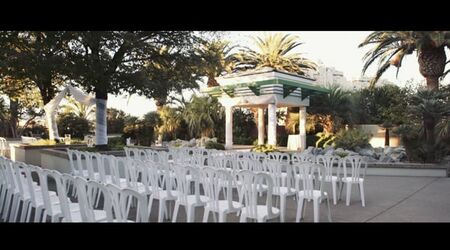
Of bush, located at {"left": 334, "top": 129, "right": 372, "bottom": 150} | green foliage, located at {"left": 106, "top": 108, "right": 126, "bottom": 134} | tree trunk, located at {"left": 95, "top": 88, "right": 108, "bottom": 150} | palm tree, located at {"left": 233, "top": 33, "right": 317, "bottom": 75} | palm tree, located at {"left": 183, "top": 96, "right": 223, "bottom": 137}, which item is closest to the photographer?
tree trunk, located at {"left": 95, "top": 88, "right": 108, "bottom": 150}

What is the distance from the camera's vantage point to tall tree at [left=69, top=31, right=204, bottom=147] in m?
10.0

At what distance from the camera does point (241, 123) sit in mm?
24375

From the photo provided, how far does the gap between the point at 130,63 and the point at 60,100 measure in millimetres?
4200

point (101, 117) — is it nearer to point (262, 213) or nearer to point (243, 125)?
point (262, 213)

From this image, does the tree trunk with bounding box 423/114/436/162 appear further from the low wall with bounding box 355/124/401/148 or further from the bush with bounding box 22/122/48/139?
the bush with bounding box 22/122/48/139

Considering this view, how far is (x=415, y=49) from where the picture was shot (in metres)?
15.5

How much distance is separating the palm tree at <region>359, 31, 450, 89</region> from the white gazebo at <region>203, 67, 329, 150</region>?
3.09 meters

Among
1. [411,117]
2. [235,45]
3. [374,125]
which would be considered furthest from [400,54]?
[235,45]

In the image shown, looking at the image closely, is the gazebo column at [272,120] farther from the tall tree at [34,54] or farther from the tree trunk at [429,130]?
the tall tree at [34,54]

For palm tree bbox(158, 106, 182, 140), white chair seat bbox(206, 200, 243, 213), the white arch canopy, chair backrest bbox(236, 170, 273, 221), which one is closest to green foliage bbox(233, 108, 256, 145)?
palm tree bbox(158, 106, 182, 140)

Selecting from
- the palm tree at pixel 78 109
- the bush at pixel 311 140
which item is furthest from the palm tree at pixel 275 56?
the palm tree at pixel 78 109

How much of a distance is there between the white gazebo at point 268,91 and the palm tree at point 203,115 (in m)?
2.72

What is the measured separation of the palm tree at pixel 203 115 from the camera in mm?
22406
